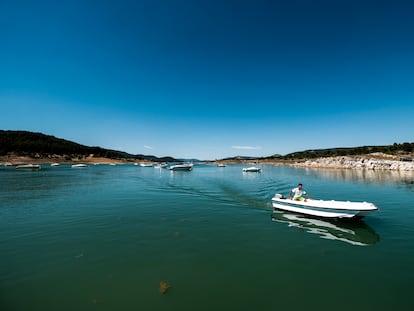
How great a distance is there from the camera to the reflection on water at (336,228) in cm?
1335

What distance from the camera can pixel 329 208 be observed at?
16656mm

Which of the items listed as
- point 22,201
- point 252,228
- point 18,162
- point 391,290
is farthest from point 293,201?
point 18,162

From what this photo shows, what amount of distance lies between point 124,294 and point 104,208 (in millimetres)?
15896

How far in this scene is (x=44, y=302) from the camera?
742cm

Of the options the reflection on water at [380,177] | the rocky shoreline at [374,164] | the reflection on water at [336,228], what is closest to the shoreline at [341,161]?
the rocky shoreline at [374,164]

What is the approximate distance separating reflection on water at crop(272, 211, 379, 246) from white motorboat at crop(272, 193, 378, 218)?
658 millimetres

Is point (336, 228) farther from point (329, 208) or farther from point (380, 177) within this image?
point (380, 177)

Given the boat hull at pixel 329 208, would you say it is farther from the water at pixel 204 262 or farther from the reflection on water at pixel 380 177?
the reflection on water at pixel 380 177

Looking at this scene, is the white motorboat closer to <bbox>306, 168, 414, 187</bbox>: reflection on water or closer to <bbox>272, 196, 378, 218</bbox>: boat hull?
<bbox>272, 196, 378, 218</bbox>: boat hull

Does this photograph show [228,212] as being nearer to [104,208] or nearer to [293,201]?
[293,201]

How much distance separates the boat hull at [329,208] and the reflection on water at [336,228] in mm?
652

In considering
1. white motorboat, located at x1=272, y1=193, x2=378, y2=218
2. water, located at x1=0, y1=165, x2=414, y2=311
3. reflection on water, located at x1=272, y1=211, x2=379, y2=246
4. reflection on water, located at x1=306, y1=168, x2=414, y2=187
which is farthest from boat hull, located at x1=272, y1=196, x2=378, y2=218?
reflection on water, located at x1=306, y1=168, x2=414, y2=187

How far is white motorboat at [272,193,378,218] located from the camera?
15.5 metres

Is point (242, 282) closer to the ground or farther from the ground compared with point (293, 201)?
closer to the ground
